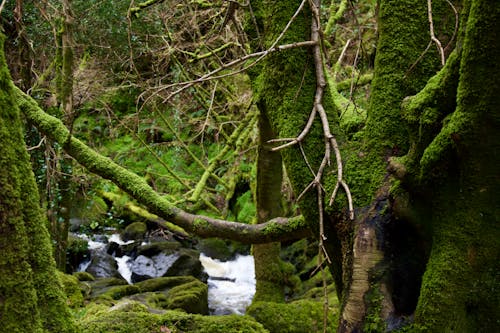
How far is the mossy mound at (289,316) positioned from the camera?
5203 millimetres

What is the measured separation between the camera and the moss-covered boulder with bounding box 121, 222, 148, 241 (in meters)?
12.8

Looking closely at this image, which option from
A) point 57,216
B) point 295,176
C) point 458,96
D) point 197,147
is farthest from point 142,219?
point 458,96

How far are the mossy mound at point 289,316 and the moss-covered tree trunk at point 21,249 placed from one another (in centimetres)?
313

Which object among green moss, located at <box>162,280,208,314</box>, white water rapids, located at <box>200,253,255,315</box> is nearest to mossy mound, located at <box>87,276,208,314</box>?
green moss, located at <box>162,280,208,314</box>

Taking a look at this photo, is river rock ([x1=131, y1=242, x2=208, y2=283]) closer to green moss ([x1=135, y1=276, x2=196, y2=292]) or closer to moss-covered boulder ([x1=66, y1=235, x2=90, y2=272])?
moss-covered boulder ([x1=66, y1=235, x2=90, y2=272])

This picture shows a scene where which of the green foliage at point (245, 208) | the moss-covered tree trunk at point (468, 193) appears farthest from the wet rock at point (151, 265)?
the moss-covered tree trunk at point (468, 193)

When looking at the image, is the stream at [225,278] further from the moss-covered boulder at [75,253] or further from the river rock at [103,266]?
the river rock at [103,266]

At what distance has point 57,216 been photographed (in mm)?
7574

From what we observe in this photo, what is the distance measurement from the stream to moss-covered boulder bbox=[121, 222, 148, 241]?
0.21m

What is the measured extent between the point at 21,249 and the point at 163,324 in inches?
62.0

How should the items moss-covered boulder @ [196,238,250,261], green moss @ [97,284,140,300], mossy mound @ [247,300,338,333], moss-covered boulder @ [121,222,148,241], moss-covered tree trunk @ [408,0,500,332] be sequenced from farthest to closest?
moss-covered boulder @ [121,222,148,241] → moss-covered boulder @ [196,238,250,261] → green moss @ [97,284,140,300] → mossy mound @ [247,300,338,333] → moss-covered tree trunk @ [408,0,500,332]

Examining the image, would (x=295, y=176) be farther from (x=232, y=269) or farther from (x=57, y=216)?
(x=232, y=269)

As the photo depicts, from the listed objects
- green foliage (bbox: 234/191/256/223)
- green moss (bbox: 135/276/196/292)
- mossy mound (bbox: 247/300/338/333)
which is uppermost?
green foliage (bbox: 234/191/256/223)

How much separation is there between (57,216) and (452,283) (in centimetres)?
676
